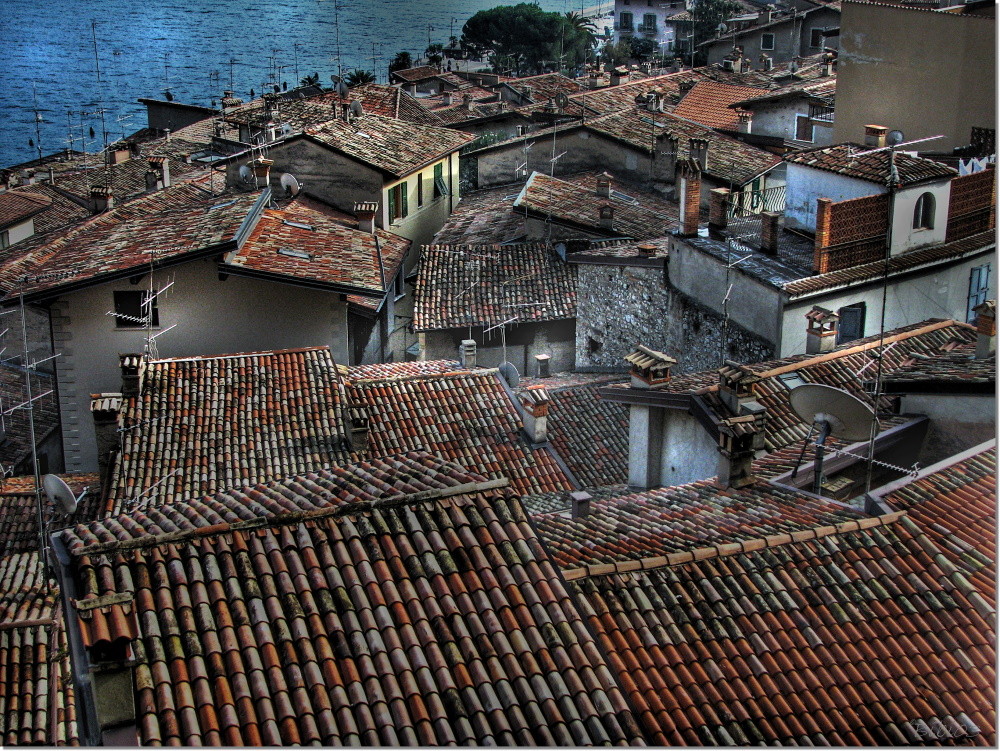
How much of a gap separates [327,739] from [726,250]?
32.3 feet

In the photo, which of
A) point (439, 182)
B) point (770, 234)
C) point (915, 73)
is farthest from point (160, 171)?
point (915, 73)

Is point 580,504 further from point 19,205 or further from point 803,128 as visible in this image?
point 19,205

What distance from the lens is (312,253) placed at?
13070mm

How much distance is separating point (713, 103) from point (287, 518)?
73.0 feet

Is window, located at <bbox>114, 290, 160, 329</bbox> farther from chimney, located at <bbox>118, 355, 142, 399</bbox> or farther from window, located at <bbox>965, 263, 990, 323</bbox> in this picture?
window, located at <bbox>965, 263, 990, 323</bbox>

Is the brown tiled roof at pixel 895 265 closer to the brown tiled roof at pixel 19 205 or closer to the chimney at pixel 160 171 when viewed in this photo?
the chimney at pixel 160 171

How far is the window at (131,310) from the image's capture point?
12055mm

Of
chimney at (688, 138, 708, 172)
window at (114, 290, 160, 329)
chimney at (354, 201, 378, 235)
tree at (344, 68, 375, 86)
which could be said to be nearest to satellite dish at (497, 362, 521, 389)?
window at (114, 290, 160, 329)

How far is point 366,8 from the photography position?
217 feet

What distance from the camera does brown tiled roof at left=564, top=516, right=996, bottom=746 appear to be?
4520 millimetres

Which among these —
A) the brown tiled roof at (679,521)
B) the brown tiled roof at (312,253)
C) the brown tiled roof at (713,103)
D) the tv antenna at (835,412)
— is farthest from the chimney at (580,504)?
the brown tiled roof at (713,103)

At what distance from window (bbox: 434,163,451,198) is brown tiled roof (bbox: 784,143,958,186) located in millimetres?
9057

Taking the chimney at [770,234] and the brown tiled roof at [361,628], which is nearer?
the brown tiled roof at [361,628]

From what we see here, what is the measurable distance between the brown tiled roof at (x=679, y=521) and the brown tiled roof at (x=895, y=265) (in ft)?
15.6
